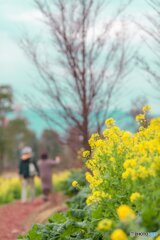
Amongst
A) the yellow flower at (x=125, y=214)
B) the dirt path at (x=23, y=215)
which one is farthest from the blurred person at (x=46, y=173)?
the yellow flower at (x=125, y=214)

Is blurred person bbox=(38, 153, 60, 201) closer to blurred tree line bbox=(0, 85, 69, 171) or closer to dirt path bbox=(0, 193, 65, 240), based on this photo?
dirt path bbox=(0, 193, 65, 240)

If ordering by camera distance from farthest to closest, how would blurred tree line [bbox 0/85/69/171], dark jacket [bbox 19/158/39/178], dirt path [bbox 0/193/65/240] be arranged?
blurred tree line [bbox 0/85/69/171], dark jacket [bbox 19/158/39/178], dirt path [bbox 0/193/65/240]

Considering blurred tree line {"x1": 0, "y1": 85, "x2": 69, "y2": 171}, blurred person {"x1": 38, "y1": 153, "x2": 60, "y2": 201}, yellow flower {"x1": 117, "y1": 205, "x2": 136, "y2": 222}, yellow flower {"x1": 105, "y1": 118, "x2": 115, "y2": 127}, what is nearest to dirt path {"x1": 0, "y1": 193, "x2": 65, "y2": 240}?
blurred person {"x1": 38, "y1": 153, "x2": 60, "y2": 201}

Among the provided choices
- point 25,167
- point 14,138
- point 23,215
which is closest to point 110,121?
point 23,215

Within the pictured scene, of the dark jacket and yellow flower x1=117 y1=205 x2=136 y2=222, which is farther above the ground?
the dark jacket

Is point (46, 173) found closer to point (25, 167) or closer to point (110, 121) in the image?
point (25, 167)

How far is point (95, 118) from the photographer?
14.0 m

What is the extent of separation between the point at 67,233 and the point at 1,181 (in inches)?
576

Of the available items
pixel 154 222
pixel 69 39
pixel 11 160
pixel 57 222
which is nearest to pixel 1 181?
pixel 69 39

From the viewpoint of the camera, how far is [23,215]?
49.2 feet

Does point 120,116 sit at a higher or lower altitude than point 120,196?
higher

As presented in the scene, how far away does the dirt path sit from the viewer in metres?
12.2

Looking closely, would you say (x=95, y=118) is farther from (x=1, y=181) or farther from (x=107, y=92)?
(x=1, y=181)

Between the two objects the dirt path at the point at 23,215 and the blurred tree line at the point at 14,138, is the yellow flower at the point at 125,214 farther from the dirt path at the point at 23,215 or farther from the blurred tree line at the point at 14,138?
the blurred tree line at the point at 14,138
